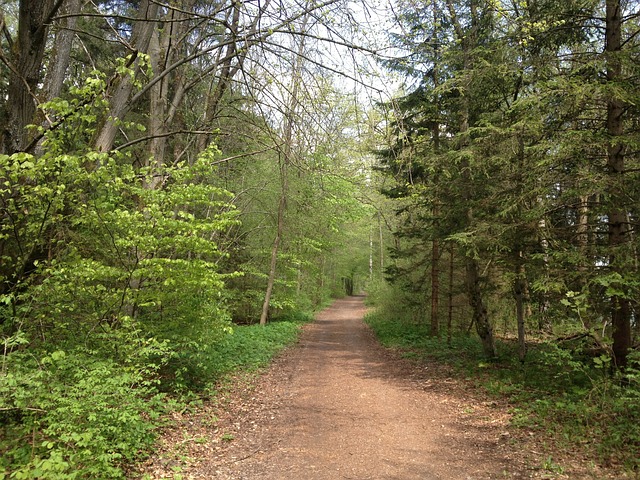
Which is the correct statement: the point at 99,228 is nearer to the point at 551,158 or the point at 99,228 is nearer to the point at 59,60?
the point at 59,60

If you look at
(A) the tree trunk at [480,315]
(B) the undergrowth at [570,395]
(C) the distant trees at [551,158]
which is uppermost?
(C) the distant trees at [551,158]

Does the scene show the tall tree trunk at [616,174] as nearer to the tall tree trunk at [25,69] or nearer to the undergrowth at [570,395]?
the undergrowth at [570,395]

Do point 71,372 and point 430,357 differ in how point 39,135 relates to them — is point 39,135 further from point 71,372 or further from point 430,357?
point 430,357

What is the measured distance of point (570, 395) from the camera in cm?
607

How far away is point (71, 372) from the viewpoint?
472 centimetres

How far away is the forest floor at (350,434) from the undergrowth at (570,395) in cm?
40

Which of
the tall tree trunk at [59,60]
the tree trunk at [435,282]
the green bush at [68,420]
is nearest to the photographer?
the green bush at [68,420]

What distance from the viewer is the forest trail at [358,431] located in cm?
442

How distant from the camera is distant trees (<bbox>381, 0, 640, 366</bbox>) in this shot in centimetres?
579

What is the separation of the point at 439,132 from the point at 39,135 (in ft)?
35.7

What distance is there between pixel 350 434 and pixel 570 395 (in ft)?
11.5

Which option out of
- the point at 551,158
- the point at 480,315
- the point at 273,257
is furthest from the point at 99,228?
the point at 273,257

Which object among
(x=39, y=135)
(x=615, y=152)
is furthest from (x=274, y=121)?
(x=615, y=152)

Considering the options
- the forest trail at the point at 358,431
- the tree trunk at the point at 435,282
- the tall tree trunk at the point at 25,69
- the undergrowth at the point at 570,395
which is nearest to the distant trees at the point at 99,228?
the tall tree trunk at the point at 25,69
